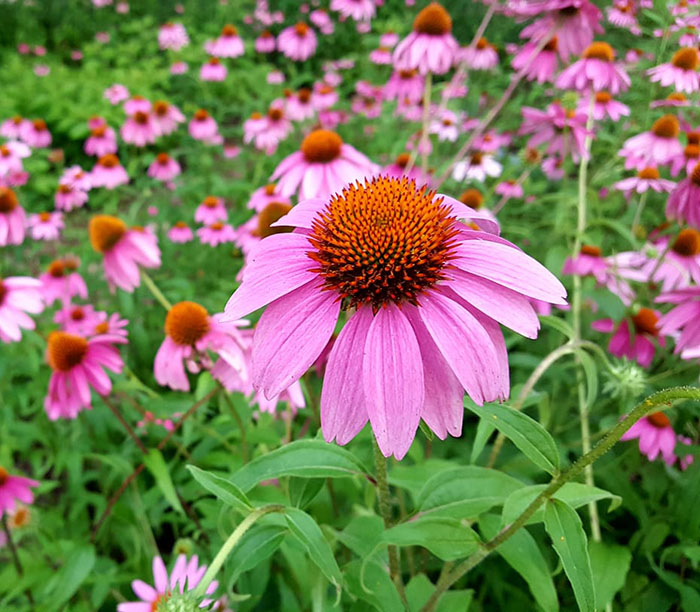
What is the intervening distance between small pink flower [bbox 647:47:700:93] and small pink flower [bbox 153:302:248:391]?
4.98 ft

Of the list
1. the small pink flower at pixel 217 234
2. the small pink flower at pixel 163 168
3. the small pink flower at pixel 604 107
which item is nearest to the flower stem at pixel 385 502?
the small pink flower at pixel 604 107

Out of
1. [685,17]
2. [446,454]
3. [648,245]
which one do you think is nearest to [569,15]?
[685,17]

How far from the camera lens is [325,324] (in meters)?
0.69

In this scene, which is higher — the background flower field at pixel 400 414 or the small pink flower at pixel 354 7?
the small pink flower at pixel 354 7

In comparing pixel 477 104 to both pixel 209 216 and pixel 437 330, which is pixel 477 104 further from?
pixel 437 330

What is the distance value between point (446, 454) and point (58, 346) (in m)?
1.11

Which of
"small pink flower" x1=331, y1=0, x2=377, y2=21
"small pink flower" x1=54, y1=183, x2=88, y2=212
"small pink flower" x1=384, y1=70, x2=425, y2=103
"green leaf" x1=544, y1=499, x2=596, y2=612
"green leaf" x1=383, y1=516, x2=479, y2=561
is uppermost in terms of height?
"small pink flower" x1=331, y1=0, x2=377, y2=21

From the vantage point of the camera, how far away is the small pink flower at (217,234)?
105 inches

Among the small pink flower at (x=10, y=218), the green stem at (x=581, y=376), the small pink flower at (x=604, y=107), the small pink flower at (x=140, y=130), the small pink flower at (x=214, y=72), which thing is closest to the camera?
the green stem at (x=581, y=376)

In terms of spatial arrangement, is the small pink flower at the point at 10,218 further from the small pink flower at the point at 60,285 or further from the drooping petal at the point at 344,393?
the drooping petal at the point at 344,393

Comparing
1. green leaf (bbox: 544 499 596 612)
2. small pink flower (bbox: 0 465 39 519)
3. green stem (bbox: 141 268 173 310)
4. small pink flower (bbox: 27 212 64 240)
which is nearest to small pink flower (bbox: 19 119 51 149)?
small pink flower (bbox: 27 212 64 240)

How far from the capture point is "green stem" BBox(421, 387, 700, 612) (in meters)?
0.59

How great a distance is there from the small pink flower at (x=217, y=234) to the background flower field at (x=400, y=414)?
0.05 feet

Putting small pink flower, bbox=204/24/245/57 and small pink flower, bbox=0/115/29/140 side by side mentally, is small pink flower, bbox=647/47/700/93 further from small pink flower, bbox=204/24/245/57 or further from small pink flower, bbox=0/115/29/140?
small pink flower, bbox=0/115/29/140
